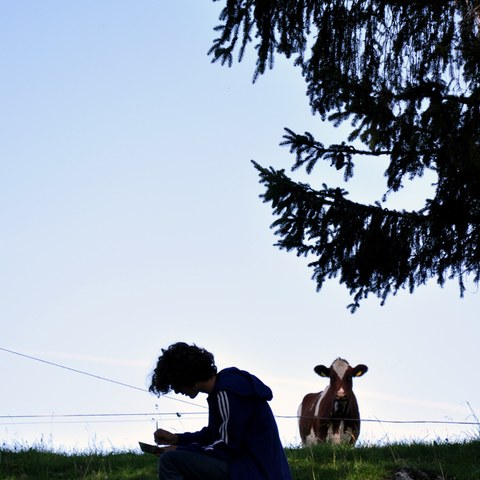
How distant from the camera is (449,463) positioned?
1103 cm

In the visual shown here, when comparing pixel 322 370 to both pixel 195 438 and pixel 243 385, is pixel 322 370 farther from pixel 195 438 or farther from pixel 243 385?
pixel 243 385

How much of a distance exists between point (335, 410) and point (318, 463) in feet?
18.9

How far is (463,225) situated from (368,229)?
1.25 m

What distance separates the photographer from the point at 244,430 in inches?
235

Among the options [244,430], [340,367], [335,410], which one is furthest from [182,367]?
[340,367]

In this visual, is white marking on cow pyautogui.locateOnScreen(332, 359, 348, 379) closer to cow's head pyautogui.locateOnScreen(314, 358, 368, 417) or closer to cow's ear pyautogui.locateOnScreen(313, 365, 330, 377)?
cow's head pyautogui.locateOnScreen(314, 358, 368, 417)

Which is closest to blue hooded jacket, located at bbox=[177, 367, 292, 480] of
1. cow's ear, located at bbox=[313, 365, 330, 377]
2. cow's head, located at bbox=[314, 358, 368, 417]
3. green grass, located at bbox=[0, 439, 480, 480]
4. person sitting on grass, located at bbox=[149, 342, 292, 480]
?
person sitting on grass, located at bbox=[149, 342, 292, 480]

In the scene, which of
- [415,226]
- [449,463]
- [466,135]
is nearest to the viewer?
[449,463]

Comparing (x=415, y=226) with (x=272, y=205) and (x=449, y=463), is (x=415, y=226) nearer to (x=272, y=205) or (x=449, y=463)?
(x=272, y=205)

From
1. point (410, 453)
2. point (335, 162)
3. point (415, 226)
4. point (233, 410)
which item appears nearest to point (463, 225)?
point (415, 226)

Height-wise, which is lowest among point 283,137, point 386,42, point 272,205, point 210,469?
point 210,469

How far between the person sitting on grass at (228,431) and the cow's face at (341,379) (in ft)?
34.4

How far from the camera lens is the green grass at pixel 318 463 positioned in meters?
10.3

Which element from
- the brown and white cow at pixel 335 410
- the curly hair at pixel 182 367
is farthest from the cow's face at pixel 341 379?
the curly hair at pixel 182 367
